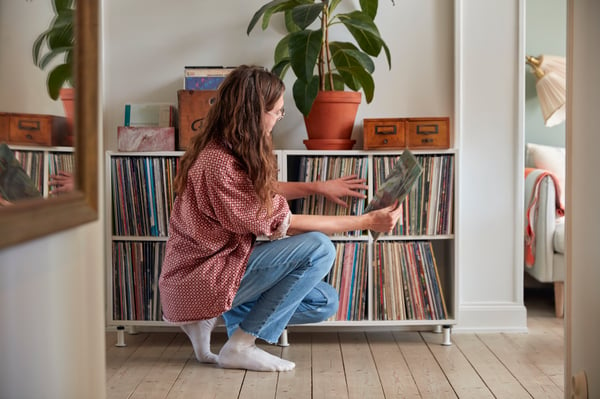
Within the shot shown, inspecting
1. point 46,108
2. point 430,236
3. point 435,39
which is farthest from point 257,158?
point 46,108

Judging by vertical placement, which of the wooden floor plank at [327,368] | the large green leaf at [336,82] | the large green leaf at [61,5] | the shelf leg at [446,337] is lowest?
the wooden floor plank at [327,368]

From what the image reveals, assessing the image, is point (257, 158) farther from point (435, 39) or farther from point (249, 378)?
point (435, 39)

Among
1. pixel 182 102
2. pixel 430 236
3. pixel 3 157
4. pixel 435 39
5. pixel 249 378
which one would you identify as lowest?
pixel 249 378

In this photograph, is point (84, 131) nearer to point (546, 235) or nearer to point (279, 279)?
point (279, 279)

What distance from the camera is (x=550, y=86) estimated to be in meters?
4.34

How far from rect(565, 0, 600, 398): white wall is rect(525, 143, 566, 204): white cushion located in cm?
241

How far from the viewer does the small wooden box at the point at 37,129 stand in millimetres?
960

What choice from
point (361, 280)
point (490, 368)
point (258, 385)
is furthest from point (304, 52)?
point (490, 368)

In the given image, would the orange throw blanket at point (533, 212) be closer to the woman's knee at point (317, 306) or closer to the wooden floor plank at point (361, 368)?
the wooden floor plank at point (361, 368)

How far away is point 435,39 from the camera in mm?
3398

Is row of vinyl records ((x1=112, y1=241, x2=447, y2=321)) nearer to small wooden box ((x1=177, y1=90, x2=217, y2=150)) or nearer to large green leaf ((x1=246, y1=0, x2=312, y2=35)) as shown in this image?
small wooden box ((x1=177, y1=90, x2=217, y2=150))

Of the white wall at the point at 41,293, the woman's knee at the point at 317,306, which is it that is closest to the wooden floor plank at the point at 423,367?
the woman's knee at the point at 317,306

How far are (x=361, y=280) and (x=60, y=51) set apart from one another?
7.29 feet

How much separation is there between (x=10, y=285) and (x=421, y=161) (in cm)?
239
